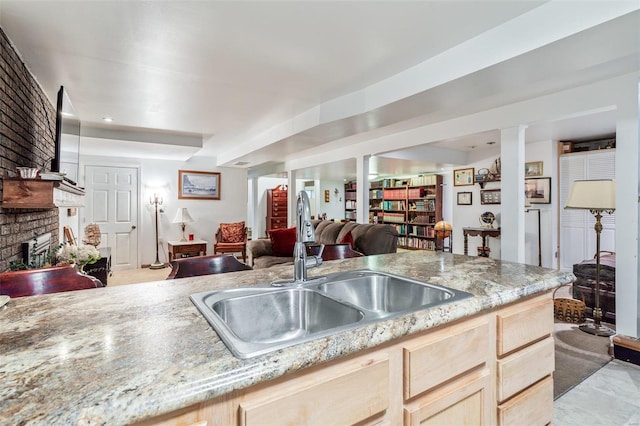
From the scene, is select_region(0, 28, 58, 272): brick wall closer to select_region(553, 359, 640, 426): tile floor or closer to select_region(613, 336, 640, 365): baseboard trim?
select_region(553, 359, 640, 426): tile floor

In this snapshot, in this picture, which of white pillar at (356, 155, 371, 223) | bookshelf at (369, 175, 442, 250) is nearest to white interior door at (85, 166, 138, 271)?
white pillar at (356, 155, 371, 223)

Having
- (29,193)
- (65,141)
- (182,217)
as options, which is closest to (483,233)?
(182,217)

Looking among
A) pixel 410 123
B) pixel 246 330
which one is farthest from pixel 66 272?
pixel 410 123

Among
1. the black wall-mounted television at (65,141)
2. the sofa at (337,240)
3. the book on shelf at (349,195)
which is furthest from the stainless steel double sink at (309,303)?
the book on shelf at (349,195)

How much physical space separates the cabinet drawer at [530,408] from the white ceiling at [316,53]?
1.71 meters

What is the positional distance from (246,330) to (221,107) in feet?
9.67

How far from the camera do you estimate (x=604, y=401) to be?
203 cm

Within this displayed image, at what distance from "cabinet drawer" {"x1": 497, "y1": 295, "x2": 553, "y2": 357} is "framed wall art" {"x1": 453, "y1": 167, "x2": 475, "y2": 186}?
5.32m

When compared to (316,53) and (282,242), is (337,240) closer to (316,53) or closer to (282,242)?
(282,242)

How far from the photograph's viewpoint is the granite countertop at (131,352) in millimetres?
558

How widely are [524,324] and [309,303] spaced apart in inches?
32.4

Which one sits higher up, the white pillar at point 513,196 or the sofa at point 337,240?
the white pillar at point 513,196

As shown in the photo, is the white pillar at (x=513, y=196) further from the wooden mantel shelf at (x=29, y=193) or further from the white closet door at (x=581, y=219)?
the wooden mantel shelf at (x=29, y=193)

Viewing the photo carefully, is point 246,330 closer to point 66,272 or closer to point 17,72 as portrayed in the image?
point 66,272
